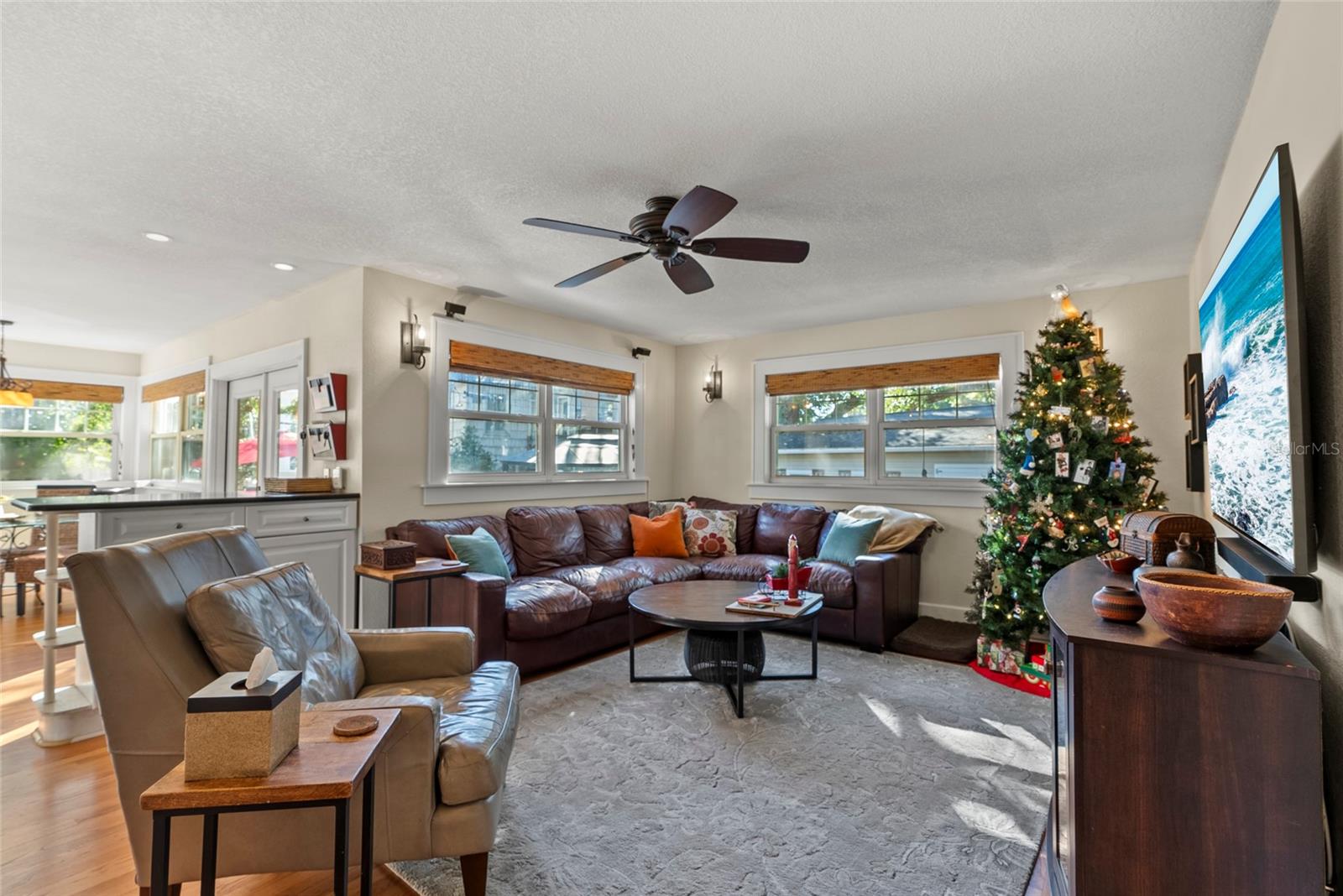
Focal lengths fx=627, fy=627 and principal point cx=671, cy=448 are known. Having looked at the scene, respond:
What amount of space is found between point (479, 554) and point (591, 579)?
747 millimetres

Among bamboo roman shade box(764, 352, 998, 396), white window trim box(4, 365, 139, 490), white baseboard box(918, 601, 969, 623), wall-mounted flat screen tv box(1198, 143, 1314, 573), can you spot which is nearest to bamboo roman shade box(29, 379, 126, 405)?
white window trim box(4, 365, 139, 490)

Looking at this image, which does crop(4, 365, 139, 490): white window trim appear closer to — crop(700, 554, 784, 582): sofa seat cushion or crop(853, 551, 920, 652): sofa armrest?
crop(700, 554, 784, 582): sofa seat cushion

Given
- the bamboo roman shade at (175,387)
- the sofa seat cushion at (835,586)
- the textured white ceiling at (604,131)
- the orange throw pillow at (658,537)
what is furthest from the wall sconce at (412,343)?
the sofa seat cushion at (835,586)

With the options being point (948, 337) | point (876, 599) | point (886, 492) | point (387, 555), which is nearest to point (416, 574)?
point (387, 555)

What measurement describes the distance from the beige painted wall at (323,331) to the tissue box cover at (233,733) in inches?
117

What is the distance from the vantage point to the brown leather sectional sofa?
3496mm

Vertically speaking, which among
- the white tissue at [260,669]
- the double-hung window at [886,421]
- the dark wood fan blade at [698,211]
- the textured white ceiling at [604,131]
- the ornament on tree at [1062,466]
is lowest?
the white tissue at [260,669]

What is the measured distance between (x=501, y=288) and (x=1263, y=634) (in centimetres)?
419

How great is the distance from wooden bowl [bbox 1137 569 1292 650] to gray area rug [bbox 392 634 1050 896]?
3.66 ft

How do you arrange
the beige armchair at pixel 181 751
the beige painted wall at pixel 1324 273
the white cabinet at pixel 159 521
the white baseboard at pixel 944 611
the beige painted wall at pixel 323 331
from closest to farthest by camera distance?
the beige painted wall at pixel 1324 273 < the beige armchair at pixel 181 751 < the white cabinet at pixel 159 521 < the beige painted wall at pixel 323 331 < the white baseboard at pixel 944 611

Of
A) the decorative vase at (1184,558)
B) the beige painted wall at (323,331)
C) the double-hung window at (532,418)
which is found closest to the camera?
the decorative vase at (1184,558)

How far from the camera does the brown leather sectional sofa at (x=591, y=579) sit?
3.50 meters

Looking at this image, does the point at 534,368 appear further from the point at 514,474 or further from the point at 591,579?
the point at 591,579

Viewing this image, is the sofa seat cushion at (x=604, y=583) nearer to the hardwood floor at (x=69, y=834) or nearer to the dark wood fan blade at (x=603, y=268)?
the dark wood fan blade at (x=603, y=268)
